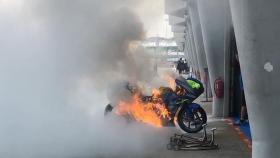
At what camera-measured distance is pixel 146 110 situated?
11.1 meters

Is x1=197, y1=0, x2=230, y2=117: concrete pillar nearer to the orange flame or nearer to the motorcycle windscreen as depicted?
the motorcycle windscreen

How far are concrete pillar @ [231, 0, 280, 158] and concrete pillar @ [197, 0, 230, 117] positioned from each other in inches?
340

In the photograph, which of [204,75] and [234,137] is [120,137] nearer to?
[234,137]

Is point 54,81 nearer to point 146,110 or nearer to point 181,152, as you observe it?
point 181,152

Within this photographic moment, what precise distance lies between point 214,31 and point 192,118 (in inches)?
150

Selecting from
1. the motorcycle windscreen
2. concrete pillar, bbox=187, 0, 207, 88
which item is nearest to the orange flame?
the motorcycle windscreen

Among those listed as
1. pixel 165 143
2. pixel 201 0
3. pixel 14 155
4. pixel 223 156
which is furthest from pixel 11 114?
pixel 201 0

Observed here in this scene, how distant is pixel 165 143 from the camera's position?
932 centimetres

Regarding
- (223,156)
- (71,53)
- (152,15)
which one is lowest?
(223,156)

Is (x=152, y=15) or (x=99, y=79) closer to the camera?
(x=99, y=79)

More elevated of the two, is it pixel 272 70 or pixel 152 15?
pixel 152 15

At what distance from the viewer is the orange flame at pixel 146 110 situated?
11.0 meters

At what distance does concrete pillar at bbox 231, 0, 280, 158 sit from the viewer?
186 inches

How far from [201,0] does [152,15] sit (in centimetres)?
203
